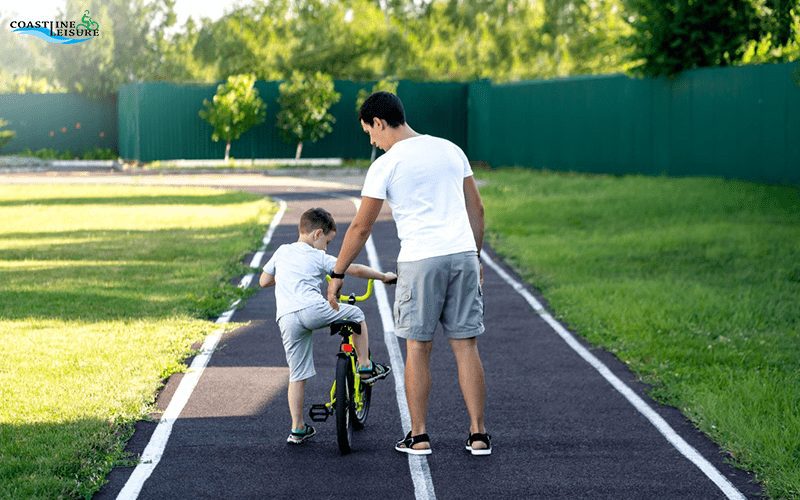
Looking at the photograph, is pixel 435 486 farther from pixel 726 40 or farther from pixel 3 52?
pixel 3 52

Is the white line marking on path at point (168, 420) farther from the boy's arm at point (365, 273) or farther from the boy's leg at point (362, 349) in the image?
the boy's arm at point (365, 273)

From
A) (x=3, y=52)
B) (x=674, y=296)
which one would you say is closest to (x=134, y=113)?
(x=674, y=296)

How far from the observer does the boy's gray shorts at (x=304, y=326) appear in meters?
7.59

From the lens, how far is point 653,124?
31.3 m

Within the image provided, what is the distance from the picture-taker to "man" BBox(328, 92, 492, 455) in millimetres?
7168

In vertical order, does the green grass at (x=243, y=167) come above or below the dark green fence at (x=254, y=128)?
below

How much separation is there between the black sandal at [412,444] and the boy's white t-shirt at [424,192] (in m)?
1.07

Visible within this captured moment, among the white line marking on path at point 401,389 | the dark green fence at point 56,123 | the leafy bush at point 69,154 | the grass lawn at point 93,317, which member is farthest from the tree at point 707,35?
the dark green fence at point 56,123

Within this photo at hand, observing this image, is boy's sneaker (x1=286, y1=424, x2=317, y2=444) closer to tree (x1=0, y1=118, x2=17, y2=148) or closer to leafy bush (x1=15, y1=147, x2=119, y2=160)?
tree (x1=0, y1=118, x2=17, y2=148)

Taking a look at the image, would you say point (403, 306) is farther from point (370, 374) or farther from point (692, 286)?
point (692, 286)

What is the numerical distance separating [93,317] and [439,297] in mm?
6077

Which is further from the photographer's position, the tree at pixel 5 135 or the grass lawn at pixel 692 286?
the tree at pixel 5 135

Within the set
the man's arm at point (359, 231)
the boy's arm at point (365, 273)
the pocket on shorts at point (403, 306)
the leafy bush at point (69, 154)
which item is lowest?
the leafy bush at point (69, 154)

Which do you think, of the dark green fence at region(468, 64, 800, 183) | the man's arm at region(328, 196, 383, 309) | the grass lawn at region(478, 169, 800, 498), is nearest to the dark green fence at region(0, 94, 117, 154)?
the dark green fence at region(468, 64, 800, 183)
